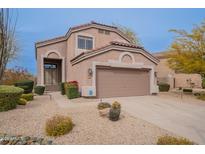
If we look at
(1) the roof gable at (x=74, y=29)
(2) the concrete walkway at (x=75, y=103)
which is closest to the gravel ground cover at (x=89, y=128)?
(2) the concrete walkway at (x=75, y=103)

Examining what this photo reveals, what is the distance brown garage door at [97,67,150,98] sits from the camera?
39.3 ft

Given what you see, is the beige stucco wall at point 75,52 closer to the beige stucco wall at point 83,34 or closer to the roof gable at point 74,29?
the beige stucco wall at point 83,34

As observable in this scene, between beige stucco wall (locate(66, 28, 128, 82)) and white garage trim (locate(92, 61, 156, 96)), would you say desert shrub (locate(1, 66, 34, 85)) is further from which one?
white garage trim (locate(92, 61, 156, 96))

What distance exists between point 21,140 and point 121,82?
325 inches

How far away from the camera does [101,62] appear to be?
39.2 feet

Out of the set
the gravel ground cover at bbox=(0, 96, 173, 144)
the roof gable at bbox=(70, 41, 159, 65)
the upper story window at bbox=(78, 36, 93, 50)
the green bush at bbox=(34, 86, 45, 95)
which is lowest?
the gravel ground cover at bbox=(0, 96, 173, 144)

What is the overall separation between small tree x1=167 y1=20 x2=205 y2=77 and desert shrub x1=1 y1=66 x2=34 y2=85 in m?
15.4

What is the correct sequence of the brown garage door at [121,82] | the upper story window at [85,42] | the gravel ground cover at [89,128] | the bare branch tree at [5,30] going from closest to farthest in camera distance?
the gravel ground cover at [89,128], the bare branch tree at [5,30], the brown garage door at [121,82], the upper story window at [85,42]

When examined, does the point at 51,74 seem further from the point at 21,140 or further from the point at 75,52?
the point at 21,140

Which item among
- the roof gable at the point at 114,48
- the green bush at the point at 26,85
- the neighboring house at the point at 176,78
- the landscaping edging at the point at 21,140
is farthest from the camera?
the neighboring house at the point at 176,78

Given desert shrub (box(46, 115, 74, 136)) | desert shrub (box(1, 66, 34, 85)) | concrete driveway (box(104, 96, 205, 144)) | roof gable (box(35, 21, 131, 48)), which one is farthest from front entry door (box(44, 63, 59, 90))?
desert shrub (box(46, 115, 74, 136))

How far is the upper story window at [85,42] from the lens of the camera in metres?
16.3

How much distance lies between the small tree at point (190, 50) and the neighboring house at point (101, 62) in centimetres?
215
